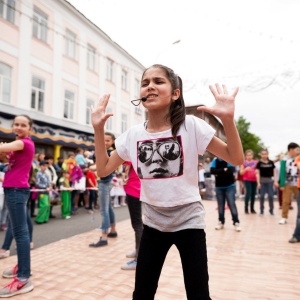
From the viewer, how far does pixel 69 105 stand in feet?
56.7

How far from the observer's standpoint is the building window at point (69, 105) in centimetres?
1706

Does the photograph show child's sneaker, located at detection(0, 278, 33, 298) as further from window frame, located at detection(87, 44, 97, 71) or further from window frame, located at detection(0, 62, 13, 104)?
window frame, located at detection(87, 44, 97, 71)

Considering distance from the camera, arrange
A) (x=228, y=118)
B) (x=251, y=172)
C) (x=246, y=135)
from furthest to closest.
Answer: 1. (x=246, y=135)
2. (x=251, y=172)
3. (x=228, y=118)

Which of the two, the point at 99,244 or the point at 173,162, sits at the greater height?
the point at 173,162

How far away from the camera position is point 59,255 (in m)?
4.88

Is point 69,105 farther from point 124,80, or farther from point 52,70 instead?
point 124,80

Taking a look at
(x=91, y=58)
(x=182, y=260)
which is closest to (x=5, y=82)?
(x=91, y=58)

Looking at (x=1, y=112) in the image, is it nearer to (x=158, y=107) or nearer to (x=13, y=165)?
(x=13, y=165)

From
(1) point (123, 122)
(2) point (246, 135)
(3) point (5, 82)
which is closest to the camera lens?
(3) point (5, 82)

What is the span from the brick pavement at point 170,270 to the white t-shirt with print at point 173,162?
176 cm

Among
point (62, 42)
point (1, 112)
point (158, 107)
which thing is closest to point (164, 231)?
point (158, 107)

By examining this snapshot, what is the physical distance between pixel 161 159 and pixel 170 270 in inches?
104

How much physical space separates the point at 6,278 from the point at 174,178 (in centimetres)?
298

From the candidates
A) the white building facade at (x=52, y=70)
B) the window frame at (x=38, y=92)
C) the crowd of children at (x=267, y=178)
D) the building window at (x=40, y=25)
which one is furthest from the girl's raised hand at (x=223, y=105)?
the building window at (x=40, y=25)
